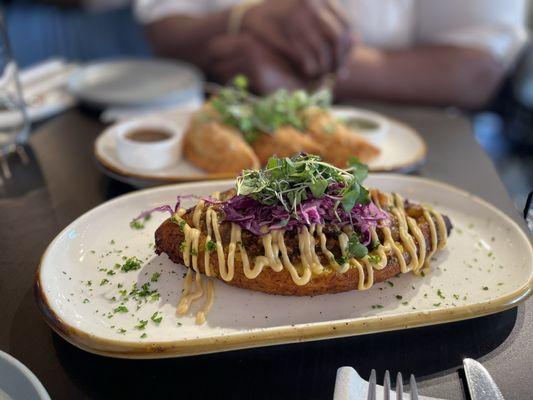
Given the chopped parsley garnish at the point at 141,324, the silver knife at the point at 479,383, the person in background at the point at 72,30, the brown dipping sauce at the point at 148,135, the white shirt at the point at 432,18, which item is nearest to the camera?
the silver knife at the point at 479,383

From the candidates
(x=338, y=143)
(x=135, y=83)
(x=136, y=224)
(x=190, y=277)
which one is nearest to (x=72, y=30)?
(x=135, y=83)

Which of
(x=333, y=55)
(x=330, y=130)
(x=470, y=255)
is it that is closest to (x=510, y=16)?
(x=333, y=55)

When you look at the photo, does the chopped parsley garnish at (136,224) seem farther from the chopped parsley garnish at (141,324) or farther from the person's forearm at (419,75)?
the person's forearm at (419,75)

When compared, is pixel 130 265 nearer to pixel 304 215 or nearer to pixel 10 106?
pixel 304 215

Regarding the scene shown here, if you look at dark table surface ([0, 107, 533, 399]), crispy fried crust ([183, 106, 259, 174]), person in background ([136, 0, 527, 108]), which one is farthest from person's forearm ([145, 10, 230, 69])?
dark table surface ([0, 107, 533, 399])

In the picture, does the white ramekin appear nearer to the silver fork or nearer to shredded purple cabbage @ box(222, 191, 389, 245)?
shredded purple cabbage @ box(222, 191, 389, 245)

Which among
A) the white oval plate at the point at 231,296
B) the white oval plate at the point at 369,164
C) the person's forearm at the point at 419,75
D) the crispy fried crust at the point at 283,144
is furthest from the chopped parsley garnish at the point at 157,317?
the person's forearm at the point at 419,75

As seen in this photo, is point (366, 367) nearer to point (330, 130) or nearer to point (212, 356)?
point (212, 356)
